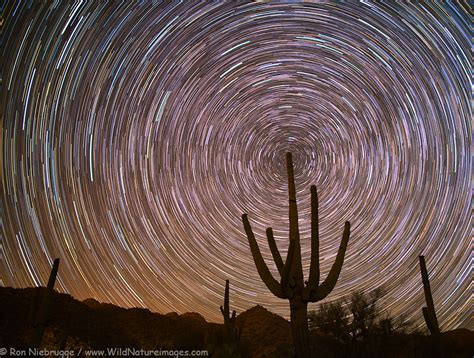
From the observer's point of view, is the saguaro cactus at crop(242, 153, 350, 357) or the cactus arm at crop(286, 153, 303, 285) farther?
the cactus arm at crop(286, 153, 303, 285)

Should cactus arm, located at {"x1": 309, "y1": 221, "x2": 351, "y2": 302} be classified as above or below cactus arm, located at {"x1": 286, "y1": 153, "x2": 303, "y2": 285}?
below

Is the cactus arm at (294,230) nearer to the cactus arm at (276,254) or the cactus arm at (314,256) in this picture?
the cactus arm at (314,256)

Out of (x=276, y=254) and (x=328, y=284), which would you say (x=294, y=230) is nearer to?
(x=276, y=254)

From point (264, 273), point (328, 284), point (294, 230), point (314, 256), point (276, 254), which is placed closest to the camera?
point (328, 284)

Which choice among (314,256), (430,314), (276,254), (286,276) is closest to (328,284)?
(314,256)

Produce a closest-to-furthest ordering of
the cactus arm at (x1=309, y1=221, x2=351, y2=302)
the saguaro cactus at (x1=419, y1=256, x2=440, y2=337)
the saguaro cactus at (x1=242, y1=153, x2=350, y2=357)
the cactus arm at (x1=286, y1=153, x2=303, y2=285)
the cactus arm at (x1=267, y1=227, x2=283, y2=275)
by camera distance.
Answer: the saguaro cactus at (x1=242, y1=153, x2=350, y2=357), the cactus arm at (x1=309, y1=221, x2=351, y2=302), the cactus arm at (x1=286, y1=153, x2=303, y2=285), the cactus arm at (x1=267, y1=227, x2=283, y2=275), the saguaro cactus at (x1=419, y1=256, x2=440, y2=337)

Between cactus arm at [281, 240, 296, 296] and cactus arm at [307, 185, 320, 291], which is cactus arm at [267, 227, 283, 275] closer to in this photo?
cactus arm at [281, 240, 296, 296]

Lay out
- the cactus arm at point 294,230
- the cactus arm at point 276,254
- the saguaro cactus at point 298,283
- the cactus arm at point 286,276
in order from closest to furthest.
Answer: the saguaro cactus at point 298,283 < the cactus arm at point 286,276 < the cactus arm at point 294,230 < the cactus arm at point 276,254

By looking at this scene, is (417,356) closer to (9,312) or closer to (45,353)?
(45,353)

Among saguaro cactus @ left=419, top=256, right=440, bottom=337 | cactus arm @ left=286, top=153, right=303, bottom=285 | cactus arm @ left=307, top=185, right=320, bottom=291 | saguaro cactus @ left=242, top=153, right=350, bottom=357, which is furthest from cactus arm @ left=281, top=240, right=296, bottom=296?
saguaro cactus @ left=419, top=256, right=440, bottom=337

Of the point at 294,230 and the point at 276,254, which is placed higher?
the point at 294,230

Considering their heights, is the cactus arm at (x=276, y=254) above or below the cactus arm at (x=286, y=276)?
above

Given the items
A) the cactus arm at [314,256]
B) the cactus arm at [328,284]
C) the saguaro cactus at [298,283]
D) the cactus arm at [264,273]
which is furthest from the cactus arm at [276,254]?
the cactus arm at [328,284]
